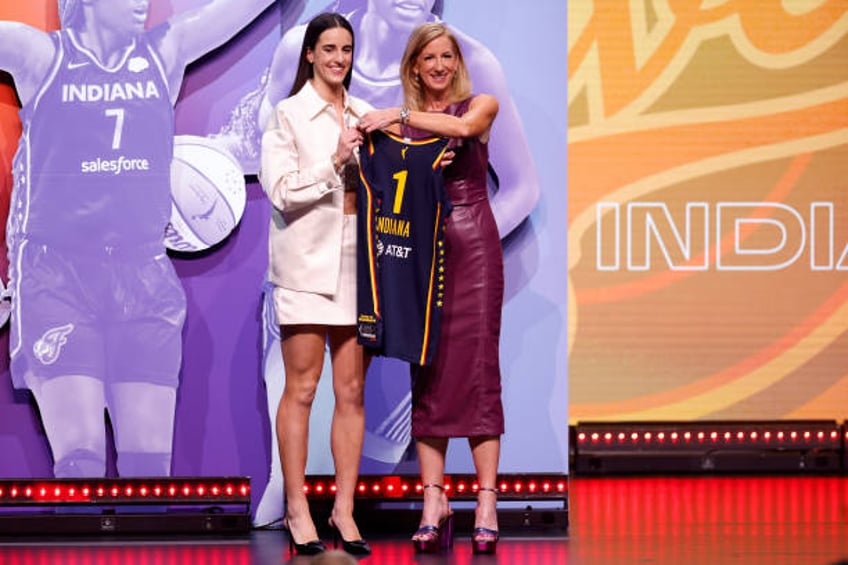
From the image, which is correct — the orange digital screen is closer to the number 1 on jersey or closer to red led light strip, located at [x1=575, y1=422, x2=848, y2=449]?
red led light strip, located at [x1=575, y1=422, x2=848, y2=449]

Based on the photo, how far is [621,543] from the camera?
484 centimetres

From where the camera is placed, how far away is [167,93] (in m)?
5.21

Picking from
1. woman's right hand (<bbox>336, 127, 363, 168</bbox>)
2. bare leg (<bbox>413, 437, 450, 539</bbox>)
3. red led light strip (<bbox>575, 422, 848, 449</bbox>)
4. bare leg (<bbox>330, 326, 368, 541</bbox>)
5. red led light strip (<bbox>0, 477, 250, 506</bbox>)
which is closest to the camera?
woman's right hand (<bbox>336, 127, 363, 168</bbox>)

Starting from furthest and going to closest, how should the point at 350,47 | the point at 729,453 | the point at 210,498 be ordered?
the point at 729,453 < the point at 210,498 < the point at 350,47

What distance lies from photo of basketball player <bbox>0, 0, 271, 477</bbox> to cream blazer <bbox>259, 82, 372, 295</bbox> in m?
0.81

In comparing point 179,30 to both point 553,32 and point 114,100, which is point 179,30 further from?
point 553,32

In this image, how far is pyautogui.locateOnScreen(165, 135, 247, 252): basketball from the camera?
5199mm

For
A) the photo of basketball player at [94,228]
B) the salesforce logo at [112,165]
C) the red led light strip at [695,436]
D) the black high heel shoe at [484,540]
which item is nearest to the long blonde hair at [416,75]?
the photo of basketball player at [94,228]

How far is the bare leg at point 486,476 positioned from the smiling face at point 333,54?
51.0 inches

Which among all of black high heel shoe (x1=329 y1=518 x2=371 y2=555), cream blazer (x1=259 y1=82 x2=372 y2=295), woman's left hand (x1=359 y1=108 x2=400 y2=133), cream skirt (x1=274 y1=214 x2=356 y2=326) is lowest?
black high heel shoe (x1=329 y1=518 x2=371 y2=555)

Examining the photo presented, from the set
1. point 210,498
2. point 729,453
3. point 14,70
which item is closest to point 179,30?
point 14,70

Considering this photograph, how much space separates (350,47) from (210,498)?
1740 millimetres

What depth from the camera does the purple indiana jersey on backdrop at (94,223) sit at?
5.18m

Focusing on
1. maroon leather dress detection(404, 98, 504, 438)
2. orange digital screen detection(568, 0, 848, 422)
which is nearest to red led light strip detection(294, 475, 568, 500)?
maroon leather dress detection(404, 98, 504, 438)
